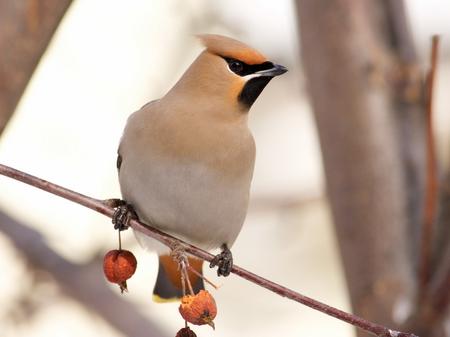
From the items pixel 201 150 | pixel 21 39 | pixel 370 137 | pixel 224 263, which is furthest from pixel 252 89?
pixel 21 39

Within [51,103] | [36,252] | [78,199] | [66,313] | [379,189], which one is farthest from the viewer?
[51,103]

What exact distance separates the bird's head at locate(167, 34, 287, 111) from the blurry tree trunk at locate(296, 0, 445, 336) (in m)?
0.56

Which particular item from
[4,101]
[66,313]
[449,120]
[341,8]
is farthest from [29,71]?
[449,120]

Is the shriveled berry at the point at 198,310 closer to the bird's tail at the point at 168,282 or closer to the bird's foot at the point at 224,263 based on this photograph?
the bird's foot at the point at 224,263

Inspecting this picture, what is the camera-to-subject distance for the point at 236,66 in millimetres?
2922

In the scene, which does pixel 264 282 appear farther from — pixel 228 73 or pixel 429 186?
pixel 228 73

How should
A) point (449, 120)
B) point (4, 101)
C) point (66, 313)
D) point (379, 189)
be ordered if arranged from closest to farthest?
point (4, 101)
point (379, 189)
point (66, 313)
point (449, 120)

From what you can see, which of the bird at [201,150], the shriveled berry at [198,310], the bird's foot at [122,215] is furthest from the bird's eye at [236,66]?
the shriveled berry at [198,310]

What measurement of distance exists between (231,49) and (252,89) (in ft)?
0.46

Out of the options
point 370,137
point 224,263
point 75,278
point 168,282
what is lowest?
point 75,278

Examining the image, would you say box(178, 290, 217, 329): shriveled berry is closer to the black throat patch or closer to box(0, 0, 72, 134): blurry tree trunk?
box(0, 0, 72, 134): blurry tree trunk

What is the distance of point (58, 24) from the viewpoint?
8.25ft

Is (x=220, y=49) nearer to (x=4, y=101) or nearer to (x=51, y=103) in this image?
(x=4, y=101)

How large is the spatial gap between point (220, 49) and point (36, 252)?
51.2 inches
